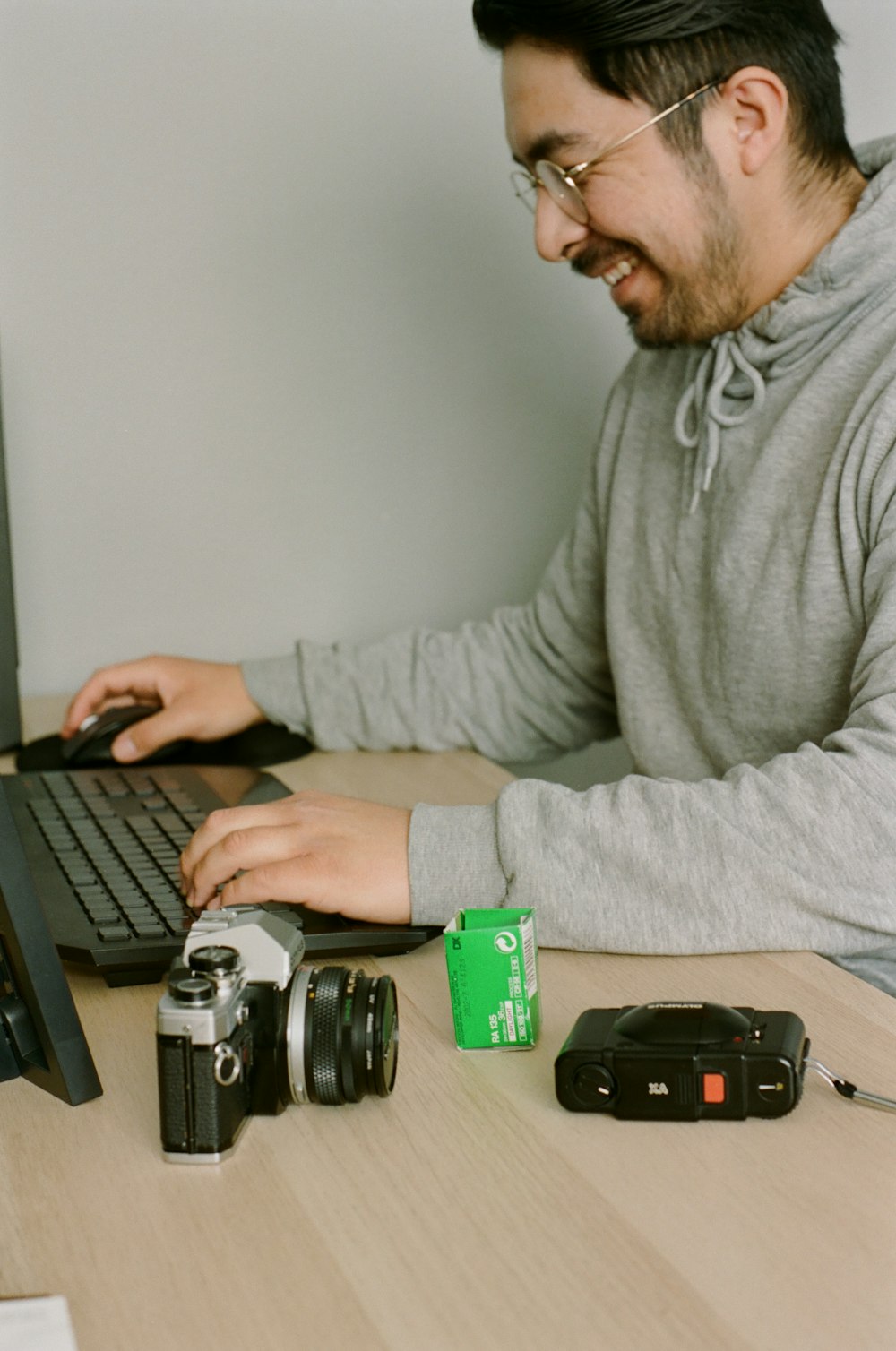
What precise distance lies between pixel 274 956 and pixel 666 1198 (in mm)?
226

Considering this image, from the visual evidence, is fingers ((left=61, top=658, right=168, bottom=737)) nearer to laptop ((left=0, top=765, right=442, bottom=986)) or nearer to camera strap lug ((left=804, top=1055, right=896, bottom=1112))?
laptop ((left=0, top=765, right=442, bottom=986))

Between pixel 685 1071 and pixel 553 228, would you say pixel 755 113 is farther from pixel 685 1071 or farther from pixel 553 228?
pixel 685 1071

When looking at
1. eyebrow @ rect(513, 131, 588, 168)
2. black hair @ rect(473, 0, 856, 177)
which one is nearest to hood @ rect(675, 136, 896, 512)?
Answer: black hair @ rect(473, 0, 856, 177)

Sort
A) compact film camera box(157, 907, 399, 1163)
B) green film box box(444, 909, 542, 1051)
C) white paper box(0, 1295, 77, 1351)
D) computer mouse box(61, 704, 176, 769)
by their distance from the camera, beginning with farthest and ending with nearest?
computer mouse box(61, 704, 176, 769) → green film box box(444, 909, 542, 1051) → compact film camera box(157, 907, 399, 1163) → white paper box(0, 1295, 77, 1351)

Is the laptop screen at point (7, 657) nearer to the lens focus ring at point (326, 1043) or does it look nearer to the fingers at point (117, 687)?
the fingers at point (117, 687)

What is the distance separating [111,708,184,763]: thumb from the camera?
53.6 inches

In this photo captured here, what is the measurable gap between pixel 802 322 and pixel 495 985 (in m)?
0.70

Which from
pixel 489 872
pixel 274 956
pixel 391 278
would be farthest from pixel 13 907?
pixel 391 278

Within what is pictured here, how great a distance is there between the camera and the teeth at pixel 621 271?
1288 mm

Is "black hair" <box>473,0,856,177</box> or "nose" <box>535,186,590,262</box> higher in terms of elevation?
"black hair" <box>473,0,856,177</box>

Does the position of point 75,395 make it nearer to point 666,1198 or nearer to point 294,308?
point 294,308

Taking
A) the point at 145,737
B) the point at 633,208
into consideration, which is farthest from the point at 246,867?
the point at 633,208

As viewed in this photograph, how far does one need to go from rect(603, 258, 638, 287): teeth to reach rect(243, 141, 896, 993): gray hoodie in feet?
0.36

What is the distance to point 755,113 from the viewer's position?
118 cm
